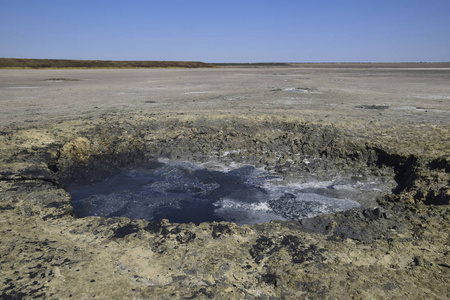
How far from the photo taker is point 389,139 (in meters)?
6.89

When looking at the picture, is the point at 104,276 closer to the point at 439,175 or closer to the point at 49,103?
the point at 439,175

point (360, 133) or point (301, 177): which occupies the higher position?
point (360, 133)

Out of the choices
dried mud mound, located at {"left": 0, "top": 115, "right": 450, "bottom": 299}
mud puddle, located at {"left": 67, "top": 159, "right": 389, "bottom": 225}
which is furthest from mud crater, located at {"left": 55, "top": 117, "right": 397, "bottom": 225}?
dried mud mound, located at {"left": 0, "top": 115, "right": 450, "bottom": 299}

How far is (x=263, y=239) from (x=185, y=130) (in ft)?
16.2

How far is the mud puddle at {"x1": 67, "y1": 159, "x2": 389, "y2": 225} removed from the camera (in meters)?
4.86

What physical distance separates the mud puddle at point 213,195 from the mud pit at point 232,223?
24 cm

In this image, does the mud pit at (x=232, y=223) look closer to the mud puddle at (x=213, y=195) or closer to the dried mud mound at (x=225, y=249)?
the dried mud mound at (x=225, y=249)

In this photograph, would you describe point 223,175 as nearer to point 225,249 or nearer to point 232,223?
point 232,223

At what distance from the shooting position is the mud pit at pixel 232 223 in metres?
2.76

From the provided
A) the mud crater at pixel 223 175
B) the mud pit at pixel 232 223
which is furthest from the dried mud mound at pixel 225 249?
the mud crater at pixel 223 175

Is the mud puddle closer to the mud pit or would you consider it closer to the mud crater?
the mud crater

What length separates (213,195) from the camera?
18.2 feet

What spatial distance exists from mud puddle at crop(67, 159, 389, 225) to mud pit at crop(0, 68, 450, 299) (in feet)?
0.77

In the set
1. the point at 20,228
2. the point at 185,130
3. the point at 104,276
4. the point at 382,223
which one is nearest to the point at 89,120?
the point at 185,130
